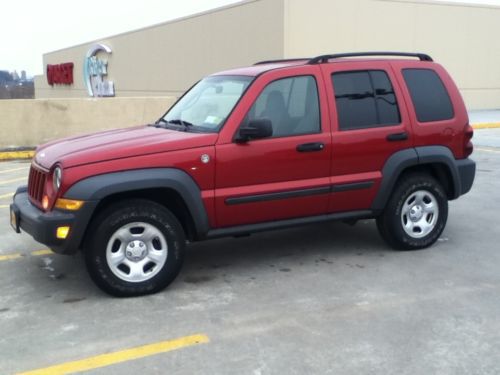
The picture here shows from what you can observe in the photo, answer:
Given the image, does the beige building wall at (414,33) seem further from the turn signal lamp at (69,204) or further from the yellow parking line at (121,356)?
the yellow parking line at (121,356)

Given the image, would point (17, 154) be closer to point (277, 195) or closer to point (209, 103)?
point (209, 103)

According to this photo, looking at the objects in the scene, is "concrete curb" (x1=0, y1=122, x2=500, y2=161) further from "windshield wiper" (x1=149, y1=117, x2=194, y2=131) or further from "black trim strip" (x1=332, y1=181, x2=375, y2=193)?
"black trim strip" (x1=332, y1=181, x2=375, y2=193)

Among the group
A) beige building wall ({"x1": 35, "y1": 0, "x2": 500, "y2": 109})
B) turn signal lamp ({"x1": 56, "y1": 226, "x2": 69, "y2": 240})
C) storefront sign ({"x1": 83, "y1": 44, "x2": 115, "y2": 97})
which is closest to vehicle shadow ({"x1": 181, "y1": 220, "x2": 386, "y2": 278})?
turn signal lamp ({"x1": 56, "y1": 226, "x2": 69, "y2": 240})

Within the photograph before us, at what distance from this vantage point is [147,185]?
4449mm

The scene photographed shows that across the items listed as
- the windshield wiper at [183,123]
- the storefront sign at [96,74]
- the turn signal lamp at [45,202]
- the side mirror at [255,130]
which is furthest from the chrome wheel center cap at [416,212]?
the storefront sign at [96,74]

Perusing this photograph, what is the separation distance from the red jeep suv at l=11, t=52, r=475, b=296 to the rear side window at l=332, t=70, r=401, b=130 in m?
0.01

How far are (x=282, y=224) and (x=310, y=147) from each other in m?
0.69

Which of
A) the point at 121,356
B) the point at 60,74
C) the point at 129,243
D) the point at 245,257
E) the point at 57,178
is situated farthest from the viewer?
the point at 60,74

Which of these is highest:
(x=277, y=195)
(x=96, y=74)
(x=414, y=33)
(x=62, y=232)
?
(x=414, y=33)

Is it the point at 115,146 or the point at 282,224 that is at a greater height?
the point at 115,146

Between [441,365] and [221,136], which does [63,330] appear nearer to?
[221,136]

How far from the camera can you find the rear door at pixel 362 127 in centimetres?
521

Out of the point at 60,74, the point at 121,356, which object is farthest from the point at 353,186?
the point at 60,74

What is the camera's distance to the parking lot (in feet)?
11.7
